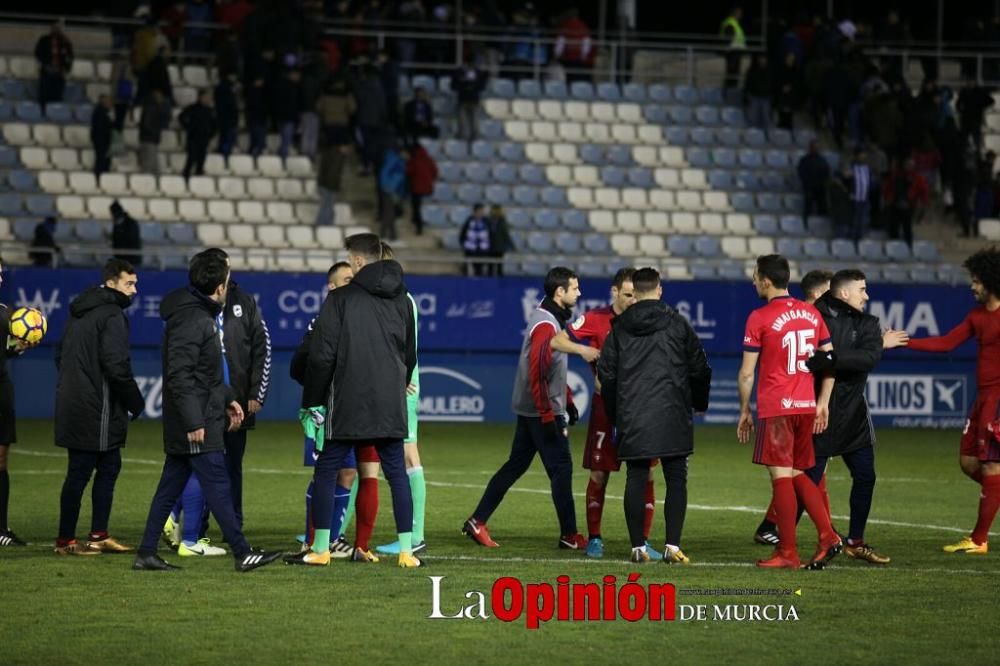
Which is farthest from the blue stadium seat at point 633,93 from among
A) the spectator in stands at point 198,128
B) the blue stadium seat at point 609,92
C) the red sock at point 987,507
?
the red sock at point 987,507

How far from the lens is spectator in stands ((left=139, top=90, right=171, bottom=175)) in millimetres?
30172

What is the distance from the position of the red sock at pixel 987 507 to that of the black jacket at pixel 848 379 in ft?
3.47

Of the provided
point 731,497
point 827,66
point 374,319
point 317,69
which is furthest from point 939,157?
point 374,319

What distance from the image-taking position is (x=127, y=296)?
11.8m

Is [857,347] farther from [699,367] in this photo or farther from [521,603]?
[521,603]

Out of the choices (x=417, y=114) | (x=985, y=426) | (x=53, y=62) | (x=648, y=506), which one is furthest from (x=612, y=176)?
(x=648, y=506)

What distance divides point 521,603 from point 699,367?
8.38ft

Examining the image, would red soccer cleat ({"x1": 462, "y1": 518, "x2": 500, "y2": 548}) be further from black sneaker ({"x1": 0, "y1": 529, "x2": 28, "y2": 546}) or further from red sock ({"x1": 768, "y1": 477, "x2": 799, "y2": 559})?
black sneaker ({"x1": 0, "y1": 529, "x2": 28, "y2": 546})

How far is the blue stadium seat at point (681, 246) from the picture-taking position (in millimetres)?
31891

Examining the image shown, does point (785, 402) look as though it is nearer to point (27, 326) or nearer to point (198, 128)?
point (27, 326)

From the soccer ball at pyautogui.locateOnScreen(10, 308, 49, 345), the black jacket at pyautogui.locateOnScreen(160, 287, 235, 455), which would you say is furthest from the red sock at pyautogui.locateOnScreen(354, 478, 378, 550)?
the soccer ball at pyautogui.locateOnScreen(10, 308, 49, 345)

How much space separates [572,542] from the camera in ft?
41.2

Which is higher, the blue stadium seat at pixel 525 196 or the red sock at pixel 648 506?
the blue stadium seat at pixel 525 196

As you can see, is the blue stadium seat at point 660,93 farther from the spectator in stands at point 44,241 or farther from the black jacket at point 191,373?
the black jacket at point 191,373
